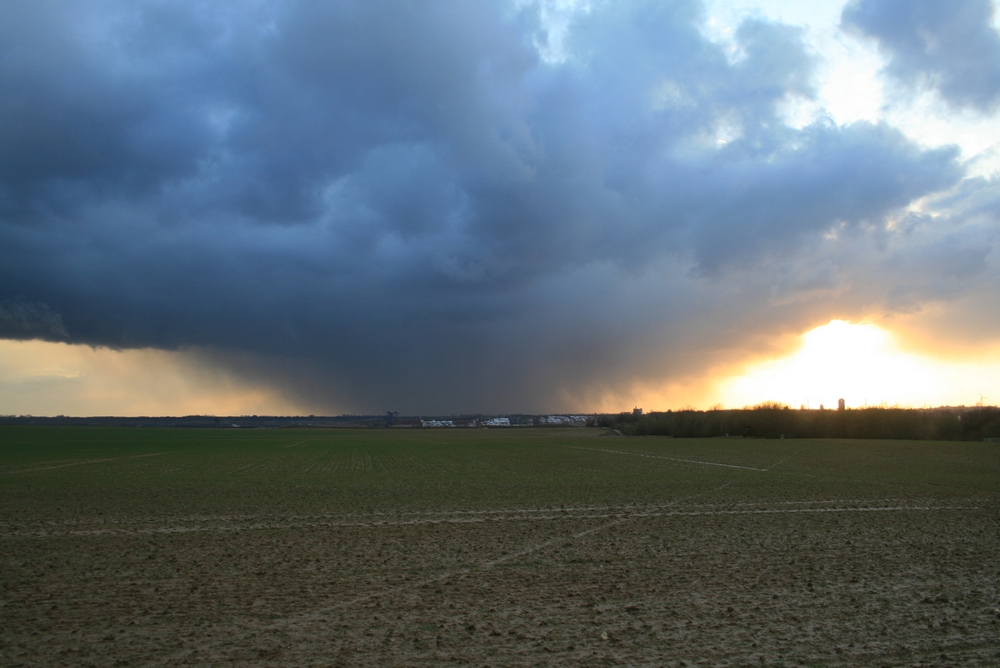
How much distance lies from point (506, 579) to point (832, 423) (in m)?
84.5

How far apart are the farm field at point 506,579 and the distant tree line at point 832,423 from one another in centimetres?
5632

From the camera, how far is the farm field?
21.5 feet

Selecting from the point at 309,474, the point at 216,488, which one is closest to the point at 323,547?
the point at 216,488

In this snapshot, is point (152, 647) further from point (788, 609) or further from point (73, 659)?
point (788, 609)

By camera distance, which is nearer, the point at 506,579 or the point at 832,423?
the point at 506,579

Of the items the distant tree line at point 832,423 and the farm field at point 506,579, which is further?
the distant tree line at point 832,423

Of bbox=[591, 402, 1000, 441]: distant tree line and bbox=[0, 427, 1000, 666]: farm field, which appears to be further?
bbox=[591, 402, 1000, 441]: distant tree line

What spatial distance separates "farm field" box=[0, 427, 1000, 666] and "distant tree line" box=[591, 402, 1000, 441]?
56322 mm

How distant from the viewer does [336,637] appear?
22.7ft

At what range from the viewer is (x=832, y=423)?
8300 cm

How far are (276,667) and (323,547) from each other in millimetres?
6127

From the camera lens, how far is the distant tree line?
220 feet

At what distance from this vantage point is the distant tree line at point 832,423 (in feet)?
220

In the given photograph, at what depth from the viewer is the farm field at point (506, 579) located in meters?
6.57
